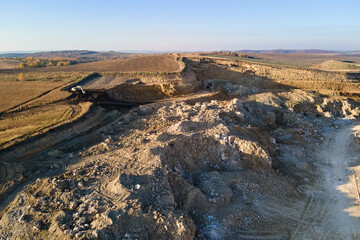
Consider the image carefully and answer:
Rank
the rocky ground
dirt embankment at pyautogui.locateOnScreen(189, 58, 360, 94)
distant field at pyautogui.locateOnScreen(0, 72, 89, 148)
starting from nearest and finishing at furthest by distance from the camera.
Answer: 1. the rocky ground
2. distant field at pyautogui.locateOnScreen(0, 72, 89, 148)
3. dirt embankment at pyautogui.locateOnScreen(189, 58, 360, 94)

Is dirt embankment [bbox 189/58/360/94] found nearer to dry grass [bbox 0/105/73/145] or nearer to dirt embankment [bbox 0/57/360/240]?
dirt embankment [bbox 0/57/360/240]

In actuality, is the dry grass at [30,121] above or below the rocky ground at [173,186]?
above

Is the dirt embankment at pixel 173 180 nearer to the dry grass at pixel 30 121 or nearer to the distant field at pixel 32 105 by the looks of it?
the dry grass at pixel 30 121

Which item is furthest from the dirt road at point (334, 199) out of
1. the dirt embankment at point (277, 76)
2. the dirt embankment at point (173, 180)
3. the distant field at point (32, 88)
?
the distant field at point (32, 88)

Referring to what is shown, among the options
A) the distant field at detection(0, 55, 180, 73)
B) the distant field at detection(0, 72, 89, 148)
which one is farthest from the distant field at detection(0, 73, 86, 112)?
the distant field at detection(0, 55, 180, 73)

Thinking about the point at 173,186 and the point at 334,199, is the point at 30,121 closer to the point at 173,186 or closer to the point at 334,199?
the point at 173,186

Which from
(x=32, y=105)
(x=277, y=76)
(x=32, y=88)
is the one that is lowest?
(x=32, y=105)

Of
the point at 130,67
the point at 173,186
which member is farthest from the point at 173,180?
the point at 130,67
